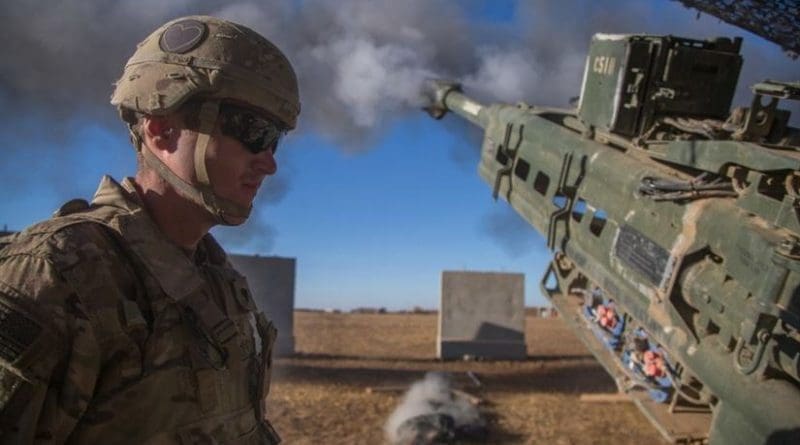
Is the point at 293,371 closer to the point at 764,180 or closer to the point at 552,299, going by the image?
the point at 552,299

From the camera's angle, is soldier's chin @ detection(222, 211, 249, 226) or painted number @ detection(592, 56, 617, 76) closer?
soldier's chin @ detection(222, 211, 249, 226)

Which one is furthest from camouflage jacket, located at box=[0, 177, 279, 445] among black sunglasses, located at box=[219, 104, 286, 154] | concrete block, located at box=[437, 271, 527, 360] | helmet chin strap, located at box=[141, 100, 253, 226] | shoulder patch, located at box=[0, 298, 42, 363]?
concrete block, located at box=[437, 271, 527, 360]

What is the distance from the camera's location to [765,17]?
7336 millimetres

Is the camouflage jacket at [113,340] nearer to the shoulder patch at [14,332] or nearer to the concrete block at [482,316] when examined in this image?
the shoulder patch at [14,332]

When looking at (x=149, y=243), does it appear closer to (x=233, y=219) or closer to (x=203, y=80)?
(x=233, y=219)

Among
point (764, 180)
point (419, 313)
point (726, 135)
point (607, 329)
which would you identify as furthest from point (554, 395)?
point (419, 313)

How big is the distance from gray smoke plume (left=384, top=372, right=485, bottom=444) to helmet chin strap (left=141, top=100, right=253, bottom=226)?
285 inches

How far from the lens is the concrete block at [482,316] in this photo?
15398 millimetres

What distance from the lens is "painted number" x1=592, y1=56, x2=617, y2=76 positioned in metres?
8.14

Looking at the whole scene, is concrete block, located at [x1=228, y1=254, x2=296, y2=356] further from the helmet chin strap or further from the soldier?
the helmet chin strap

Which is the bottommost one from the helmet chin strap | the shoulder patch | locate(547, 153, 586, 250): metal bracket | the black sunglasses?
locate(547, 153, 586, 250): metal bracket

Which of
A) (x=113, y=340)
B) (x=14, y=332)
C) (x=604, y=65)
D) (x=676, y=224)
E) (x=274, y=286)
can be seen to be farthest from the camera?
(x=274, y=286)

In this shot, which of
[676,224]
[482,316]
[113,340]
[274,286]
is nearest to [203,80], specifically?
[113,340]

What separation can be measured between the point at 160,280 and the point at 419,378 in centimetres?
1137
